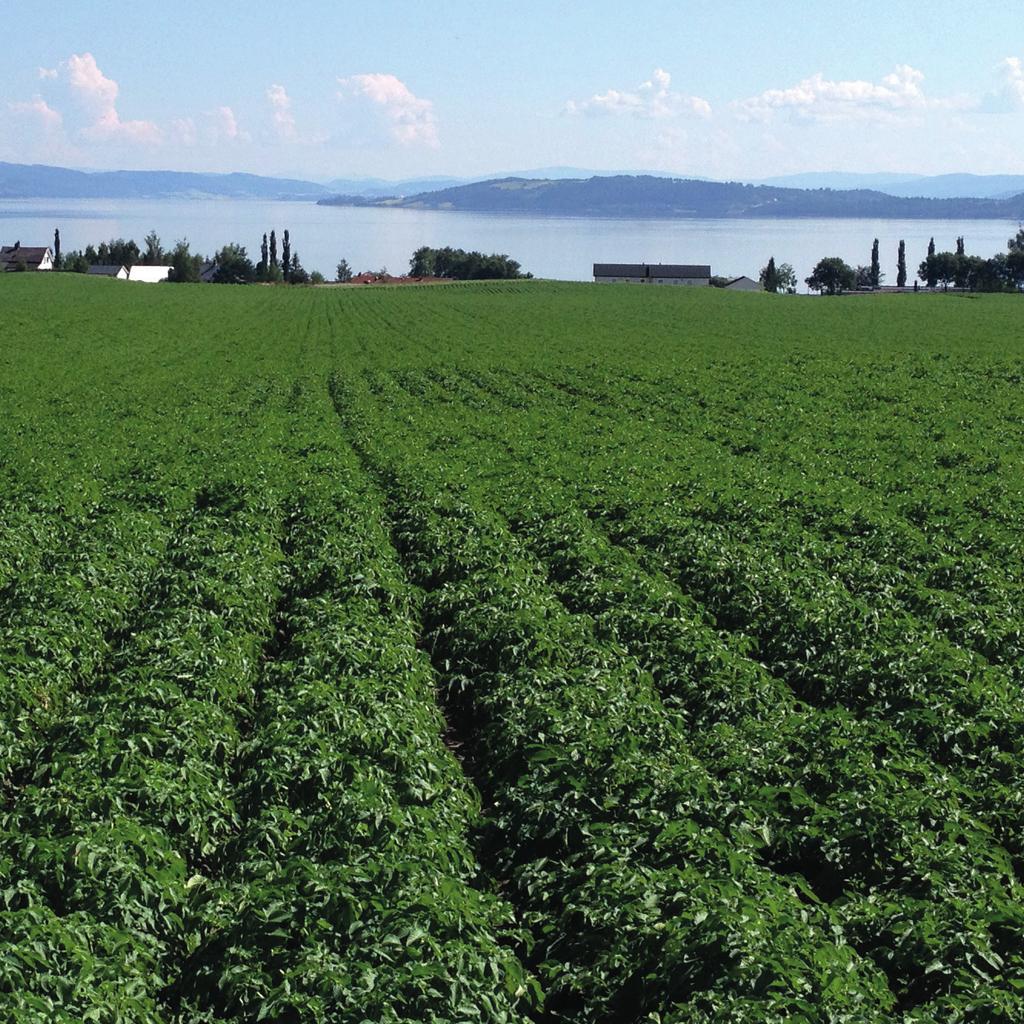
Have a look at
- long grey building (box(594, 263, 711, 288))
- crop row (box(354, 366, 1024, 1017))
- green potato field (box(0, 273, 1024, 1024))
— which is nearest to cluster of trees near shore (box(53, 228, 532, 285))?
long grey building (box(594, 263, 711, 288))

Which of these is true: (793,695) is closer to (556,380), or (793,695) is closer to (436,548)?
(436,548)

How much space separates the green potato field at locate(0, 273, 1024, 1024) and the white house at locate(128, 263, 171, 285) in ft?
495

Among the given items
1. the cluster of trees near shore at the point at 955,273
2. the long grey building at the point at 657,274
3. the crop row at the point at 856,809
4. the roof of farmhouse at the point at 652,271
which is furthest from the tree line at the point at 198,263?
the crop row at the point at 856,809

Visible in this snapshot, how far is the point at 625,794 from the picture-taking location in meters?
9.58

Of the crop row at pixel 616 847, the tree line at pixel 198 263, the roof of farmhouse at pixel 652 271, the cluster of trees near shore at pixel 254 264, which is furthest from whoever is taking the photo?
the cluster of trees near shore at pixel 254 264

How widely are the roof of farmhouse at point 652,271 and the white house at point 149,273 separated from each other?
221 feet

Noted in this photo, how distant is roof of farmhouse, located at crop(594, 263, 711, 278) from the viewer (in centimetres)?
16838

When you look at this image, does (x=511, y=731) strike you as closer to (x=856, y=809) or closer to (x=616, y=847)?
(x=616, y=847)

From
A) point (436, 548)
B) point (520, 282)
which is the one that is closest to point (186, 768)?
point (436, 548)

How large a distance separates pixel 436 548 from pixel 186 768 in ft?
28.6

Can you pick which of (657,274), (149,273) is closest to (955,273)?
(657,274)

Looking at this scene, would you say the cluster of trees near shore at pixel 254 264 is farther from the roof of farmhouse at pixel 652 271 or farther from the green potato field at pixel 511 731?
the green potato field at pixel 511 731

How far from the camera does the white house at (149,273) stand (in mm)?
167125

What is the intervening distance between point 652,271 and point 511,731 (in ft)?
543
